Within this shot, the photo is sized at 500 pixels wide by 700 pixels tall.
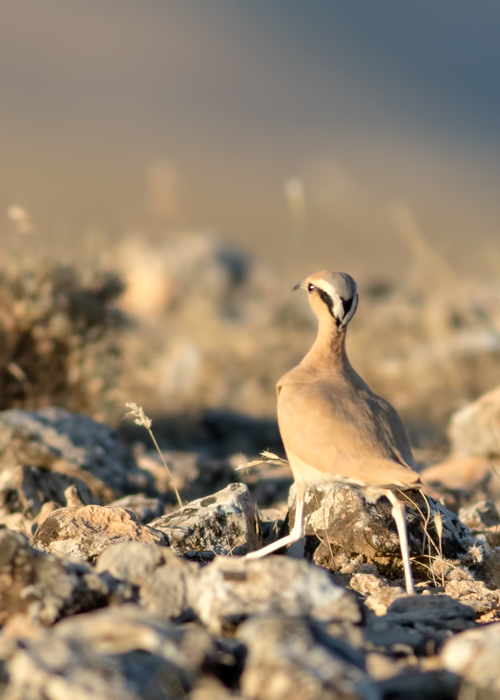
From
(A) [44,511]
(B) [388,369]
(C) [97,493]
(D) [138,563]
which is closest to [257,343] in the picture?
(B) [388,369]

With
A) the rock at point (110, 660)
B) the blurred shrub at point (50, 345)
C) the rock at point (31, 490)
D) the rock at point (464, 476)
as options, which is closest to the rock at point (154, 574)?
the rock at point (110, 660)

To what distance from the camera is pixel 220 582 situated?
108 inches

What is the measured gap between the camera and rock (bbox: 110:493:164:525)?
17.5 feet

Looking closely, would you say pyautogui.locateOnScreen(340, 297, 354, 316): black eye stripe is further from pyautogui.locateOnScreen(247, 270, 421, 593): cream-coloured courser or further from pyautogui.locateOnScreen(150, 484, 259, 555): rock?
pyautogui.locateOnScreen(150, 484, 259, 555): rock

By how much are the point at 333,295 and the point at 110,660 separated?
2.45 meters

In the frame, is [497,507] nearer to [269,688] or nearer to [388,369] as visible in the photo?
[269,688]

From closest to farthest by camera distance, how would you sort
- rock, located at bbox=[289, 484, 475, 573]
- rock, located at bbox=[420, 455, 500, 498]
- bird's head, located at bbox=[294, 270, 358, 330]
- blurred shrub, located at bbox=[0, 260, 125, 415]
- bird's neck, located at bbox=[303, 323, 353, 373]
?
bird's head, located at bbox=[294, 270, 358, 330] → bird's neck, located at bbox=[303, 323, 353, 373] → rock, located at bbox=[289, 484, 475, 573] → rock, located at bbox=[420, 455, 500, 498] → blurred shrub, located at bbox=[0, 260, 125, 415]

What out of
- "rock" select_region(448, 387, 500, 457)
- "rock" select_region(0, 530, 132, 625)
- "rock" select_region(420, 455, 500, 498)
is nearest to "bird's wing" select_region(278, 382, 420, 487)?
"rock" select_region(0, 530, 132, 625)

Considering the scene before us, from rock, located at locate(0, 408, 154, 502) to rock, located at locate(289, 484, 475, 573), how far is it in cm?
241

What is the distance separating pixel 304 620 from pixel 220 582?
56 cm

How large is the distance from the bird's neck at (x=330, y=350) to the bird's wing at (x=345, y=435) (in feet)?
0.70

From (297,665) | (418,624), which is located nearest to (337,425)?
(418,624)

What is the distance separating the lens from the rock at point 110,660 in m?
1.95

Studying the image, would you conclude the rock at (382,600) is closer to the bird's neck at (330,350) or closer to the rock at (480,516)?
the bird's neck at (330,350)
